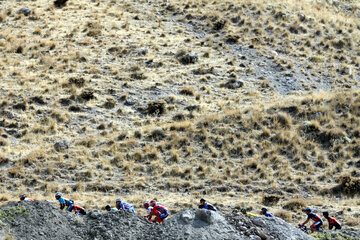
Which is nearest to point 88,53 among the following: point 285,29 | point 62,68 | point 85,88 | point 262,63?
point 62,68

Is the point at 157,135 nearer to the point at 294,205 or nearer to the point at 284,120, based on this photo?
the point at 284,120

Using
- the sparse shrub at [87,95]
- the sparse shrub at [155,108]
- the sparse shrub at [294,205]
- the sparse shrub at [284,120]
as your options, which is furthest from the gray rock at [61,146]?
the sparse shrub at [284,120]

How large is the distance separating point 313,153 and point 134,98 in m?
9.29

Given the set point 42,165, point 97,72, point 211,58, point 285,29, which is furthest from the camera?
point 285,29

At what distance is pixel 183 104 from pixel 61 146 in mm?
6768

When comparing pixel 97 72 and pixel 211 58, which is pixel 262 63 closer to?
pixel 211 58

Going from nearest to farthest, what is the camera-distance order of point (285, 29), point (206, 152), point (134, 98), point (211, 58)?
point (206, 152) < point (134, 98) < point (211, 58) < point (285, 29)

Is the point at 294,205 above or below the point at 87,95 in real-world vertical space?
above

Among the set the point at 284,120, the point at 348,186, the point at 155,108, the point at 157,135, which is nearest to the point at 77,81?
the point at 155,108

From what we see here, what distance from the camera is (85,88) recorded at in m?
27.8

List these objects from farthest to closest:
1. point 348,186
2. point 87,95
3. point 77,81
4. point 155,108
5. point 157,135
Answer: point 77,81 < point 87,95 < point 155,108 < point 157,135 < point 348,186

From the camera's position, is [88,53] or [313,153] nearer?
[313,153]

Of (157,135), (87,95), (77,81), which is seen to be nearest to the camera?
(157,135)

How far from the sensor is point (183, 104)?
27.3 meters
